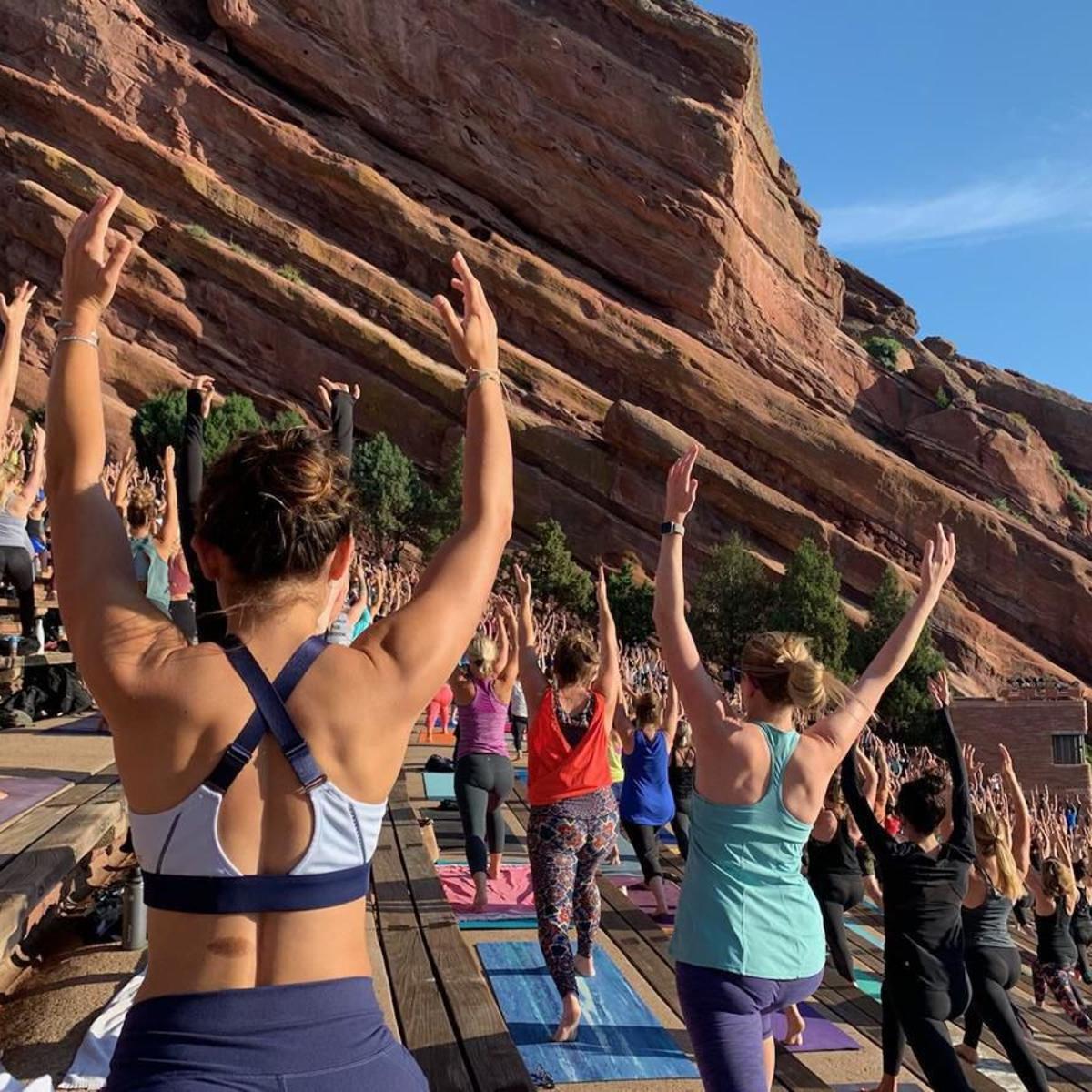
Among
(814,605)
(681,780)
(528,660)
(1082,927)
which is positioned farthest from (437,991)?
(814,605)

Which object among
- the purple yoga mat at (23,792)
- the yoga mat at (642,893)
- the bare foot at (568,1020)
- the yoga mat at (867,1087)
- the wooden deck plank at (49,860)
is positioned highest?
the purple yoga mat at (23,792)

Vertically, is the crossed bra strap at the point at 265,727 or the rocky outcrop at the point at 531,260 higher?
the rocky outcrop at the point at 531,260

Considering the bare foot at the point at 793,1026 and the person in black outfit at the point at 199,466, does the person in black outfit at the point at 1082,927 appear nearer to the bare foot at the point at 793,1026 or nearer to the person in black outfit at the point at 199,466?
the bare foot at the point at 793,1026

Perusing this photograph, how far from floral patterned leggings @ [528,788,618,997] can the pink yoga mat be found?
1460 millimetres

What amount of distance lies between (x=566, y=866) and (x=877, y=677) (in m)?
2.03

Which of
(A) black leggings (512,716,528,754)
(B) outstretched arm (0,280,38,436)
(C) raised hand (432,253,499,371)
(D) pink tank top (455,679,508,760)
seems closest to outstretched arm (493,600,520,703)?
(D) pink tank top (455,679,508,760)

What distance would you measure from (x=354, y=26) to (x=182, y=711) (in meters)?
54.9

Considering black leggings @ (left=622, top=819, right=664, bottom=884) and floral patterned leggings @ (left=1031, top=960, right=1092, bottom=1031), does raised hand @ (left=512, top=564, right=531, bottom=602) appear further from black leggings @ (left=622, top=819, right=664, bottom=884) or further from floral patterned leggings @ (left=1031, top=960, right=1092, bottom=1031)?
floral patterned leggings @ (left=1031, top=960, right=1092, bottom=1031)

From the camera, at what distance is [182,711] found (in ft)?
4.89

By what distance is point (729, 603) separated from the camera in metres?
Answer: 39.7

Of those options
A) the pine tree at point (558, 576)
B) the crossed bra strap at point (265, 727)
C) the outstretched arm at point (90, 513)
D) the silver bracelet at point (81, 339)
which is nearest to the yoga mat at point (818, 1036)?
the crossed bra strap at point (265, 727)

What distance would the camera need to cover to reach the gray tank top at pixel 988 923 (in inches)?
225

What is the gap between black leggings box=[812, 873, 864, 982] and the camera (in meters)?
6.61

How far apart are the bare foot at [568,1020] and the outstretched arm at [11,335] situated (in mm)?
3284
